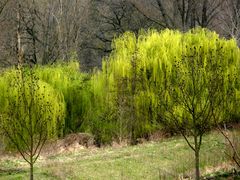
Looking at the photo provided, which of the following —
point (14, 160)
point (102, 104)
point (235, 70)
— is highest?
point (235, 70)

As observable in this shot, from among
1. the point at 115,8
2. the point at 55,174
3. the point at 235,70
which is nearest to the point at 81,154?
the point at 55,174

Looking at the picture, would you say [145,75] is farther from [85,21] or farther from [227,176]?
[85,21]

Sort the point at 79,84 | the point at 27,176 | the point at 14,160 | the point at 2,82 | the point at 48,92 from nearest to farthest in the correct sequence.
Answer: the point at 27,176 < the point at 14,160 < the point at 48,92 < the point at 2,82 < the point at 79,84

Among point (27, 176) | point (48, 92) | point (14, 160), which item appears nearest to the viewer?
point (27, 176)

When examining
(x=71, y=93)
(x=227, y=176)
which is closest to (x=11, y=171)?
(x=227, y=176)

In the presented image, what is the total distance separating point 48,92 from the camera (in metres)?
17.1

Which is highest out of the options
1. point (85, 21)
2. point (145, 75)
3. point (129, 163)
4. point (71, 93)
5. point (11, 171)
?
point (85, 21)

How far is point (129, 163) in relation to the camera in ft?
43.6

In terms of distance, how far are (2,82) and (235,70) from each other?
28.5ft

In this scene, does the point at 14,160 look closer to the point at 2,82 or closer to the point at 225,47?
the point at 2,82

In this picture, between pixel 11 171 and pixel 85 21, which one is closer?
pixel 11 171

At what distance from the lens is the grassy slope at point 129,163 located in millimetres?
12125

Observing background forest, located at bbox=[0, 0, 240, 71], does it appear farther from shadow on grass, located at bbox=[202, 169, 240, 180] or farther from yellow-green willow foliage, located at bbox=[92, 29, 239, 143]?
shadow on grass, located at bbox=[202, 169, 240, 180]

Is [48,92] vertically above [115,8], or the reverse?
[115,8]
